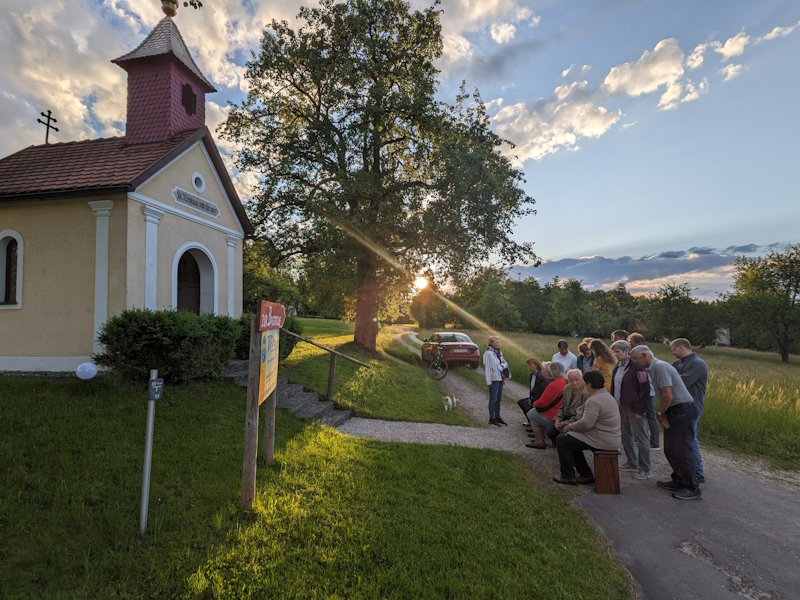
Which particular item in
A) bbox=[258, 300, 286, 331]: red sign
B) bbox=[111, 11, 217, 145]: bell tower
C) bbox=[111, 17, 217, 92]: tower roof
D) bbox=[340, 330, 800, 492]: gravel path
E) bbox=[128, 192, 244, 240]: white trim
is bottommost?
bbox=[340, 330, 800, 492]: gravel path

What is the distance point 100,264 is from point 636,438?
1066 centimetres

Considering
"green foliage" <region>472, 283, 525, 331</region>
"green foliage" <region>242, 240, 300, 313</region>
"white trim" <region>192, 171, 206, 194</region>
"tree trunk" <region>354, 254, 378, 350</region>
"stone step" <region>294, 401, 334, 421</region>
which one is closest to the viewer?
"stone step" <region>294, 401, 334, 421</region>

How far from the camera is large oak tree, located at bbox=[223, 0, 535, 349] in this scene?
1356 cm

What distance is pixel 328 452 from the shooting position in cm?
567

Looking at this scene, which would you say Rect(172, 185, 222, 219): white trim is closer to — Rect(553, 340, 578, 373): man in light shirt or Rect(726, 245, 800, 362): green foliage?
Rect(553, 340, 578, 373): man in light shirt

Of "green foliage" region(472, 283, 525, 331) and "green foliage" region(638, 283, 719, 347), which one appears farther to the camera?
"green foliage" region(472, 283, 525, 331)

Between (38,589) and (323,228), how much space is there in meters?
12.3

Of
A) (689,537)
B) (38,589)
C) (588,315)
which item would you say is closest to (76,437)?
(38,589)

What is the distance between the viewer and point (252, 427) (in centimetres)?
392

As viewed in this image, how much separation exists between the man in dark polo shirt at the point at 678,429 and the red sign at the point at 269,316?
526 cm

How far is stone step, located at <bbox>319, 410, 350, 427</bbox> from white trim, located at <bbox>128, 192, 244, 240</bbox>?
6155mm

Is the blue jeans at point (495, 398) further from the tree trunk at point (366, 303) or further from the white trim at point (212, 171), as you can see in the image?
the white trim at point (212, 171)

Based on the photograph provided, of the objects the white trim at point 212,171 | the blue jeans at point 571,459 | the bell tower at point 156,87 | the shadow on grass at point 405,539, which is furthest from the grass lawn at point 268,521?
the bell tower at point 156,87

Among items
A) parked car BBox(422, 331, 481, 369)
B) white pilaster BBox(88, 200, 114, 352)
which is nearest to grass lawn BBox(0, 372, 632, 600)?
white pilaster BBox(88, 200, 114, 352)
